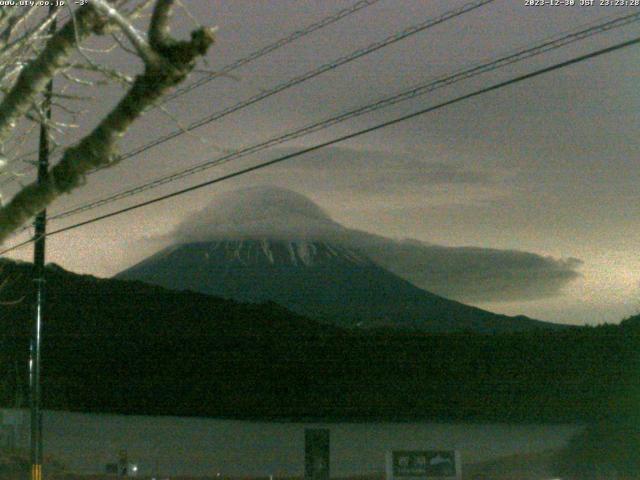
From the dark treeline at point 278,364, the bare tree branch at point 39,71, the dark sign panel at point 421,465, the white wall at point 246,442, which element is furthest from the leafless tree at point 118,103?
the white wall at point 246,442

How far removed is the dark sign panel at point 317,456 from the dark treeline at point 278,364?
361 inches

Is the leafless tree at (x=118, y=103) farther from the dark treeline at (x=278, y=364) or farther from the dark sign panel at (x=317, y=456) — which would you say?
the dark treeline at (x=278, y=364)

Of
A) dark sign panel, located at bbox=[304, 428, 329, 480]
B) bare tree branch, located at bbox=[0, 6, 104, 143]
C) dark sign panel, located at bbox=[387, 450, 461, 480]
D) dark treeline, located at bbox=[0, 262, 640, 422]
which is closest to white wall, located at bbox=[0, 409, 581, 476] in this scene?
dark treeline, located at bbox=[0, 262, 640, 422]

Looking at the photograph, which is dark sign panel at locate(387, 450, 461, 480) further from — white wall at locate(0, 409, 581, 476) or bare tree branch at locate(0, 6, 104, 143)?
bare tree branch at locate(0, 6, 104, 143)

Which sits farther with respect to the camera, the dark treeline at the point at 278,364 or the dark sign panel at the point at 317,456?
the dark treeline at the point at 278,364

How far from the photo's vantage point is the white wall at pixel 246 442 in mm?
32750

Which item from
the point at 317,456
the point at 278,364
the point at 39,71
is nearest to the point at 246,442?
the point at 278,364

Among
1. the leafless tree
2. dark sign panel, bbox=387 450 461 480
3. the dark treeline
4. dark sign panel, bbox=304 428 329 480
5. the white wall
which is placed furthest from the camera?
the dark treeline

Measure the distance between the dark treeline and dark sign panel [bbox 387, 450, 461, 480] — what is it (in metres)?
10.7

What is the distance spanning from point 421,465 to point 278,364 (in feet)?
75.0

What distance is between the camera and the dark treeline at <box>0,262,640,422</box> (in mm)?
33438

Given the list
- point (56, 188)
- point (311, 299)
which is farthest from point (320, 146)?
point (311, 299)

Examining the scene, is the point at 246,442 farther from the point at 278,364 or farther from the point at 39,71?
the point at 39,71

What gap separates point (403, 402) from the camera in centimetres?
3806
